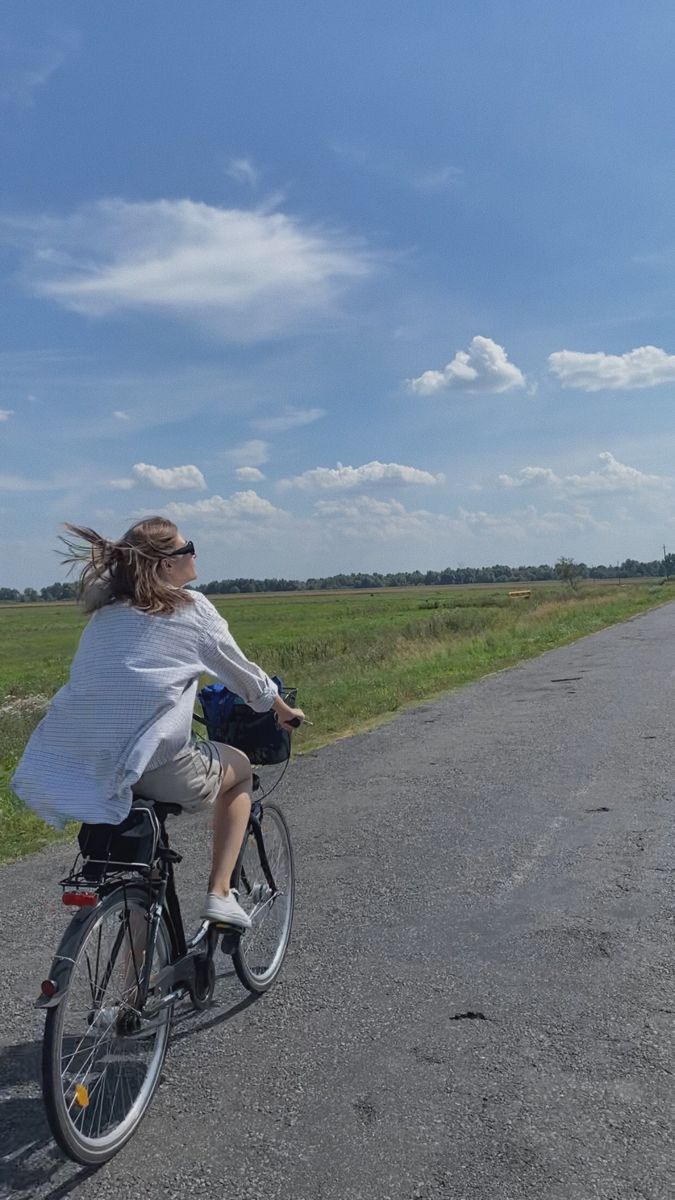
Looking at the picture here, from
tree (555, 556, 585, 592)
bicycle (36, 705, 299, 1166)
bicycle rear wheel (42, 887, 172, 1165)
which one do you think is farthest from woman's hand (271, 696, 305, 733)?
tree (555, 556, 585, 592)

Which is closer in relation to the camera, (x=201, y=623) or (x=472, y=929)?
(x=201, y=623)

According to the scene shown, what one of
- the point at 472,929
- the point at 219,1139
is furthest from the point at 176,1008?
the point at 472,929

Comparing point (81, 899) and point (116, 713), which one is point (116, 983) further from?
point (116, 713)

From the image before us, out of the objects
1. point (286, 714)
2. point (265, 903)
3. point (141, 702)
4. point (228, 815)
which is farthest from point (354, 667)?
point (141, 702)

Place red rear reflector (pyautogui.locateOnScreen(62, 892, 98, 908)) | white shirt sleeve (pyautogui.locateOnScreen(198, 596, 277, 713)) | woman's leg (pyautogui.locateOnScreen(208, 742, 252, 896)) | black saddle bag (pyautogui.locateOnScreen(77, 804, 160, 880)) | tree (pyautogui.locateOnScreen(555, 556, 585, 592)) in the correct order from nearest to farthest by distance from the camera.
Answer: red rear reflector (pyautogui.locateOnScreen(62, 892, 98, 908)) → black saddle bag (pyautogui.locateOnScreen(77, 804, 160, 880)) → white shirt sleeve (pyautogui.locateOnScreen(198, 596, 277, 713)) → woman's leg (pyautogui.locateOnScreen(208, 742, 252, 896)) → tree (pyautogui.locateOnScreen(555, 556, 585, 592))

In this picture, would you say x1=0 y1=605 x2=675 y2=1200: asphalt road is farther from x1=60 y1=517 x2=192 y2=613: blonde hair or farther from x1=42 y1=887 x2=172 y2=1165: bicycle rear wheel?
x1=60 y1=517 x2=192 y2=613: blonde hair

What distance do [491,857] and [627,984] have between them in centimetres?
182

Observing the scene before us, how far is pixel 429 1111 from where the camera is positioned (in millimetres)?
2928

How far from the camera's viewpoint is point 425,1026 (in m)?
3.49

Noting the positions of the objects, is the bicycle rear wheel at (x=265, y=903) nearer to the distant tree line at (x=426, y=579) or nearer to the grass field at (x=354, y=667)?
the grass field at (x=354, y=667)

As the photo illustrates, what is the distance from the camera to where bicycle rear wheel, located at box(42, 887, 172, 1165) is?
2578mm

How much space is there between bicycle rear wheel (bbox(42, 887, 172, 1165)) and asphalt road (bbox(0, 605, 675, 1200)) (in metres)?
0.10

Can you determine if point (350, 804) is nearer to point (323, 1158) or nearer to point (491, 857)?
point (491, 857)

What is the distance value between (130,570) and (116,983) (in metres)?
1.35
